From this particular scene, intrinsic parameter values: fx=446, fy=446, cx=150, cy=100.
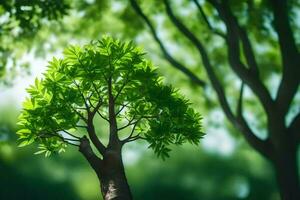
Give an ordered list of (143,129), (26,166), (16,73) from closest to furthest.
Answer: (143,129) < (16,73) < (26,166)

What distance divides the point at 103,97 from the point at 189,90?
12181 millimetres

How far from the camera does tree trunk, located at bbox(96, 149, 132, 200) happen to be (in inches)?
205

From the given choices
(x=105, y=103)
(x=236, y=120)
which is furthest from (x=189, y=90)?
(x=105, y=103)

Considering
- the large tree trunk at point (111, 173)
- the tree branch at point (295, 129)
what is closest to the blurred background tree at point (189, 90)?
the tree branch at point (295, 129)

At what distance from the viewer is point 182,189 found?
91.9 feet

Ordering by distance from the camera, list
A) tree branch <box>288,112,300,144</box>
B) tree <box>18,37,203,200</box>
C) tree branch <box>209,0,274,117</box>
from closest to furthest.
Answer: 1. tree <box>18,37,203,200</box>
2. tree branch <box>288,112,300,144</box>
3. tree branch <box>209,0,274,117</box>

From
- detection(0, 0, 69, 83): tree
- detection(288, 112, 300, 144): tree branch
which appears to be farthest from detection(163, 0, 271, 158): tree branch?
detection(0, 0, 69, 83): tree

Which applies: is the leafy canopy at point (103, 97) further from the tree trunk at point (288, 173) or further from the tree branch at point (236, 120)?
the tree branch at point (236, 120)

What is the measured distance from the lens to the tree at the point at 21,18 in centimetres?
1003

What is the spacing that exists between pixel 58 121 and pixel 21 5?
4.91 metres

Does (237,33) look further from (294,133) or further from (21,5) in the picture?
(21,5)

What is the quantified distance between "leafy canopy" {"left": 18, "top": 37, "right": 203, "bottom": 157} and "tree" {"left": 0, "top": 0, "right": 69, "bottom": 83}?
4.64m

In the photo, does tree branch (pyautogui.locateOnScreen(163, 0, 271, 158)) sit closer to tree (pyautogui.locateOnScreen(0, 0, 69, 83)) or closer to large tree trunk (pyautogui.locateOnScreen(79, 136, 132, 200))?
tree (pyautogui.locateOnScreen(0, 0, 69, 83))

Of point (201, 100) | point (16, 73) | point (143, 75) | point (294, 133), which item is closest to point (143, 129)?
point (143, 75)
